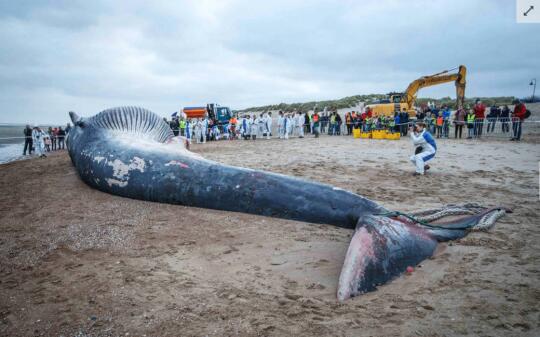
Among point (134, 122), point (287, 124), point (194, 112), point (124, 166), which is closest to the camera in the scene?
point (124, 166)

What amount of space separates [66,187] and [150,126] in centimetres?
212

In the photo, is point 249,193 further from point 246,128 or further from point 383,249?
point 246,128

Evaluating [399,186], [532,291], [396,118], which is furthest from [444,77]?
[532,291]

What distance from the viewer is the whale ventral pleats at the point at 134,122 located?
256 inches

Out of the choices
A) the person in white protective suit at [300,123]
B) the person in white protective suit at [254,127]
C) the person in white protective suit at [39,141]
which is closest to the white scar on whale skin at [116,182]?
the person in white protective suit at [39,141]

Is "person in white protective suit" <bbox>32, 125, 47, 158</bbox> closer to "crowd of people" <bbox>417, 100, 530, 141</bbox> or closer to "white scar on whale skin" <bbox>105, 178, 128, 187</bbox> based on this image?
"white scar on whale skin" <bbox>105, 178, 128, 187</bbox>

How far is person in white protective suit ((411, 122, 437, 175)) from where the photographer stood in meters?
8.13

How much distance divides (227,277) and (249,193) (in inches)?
50.4

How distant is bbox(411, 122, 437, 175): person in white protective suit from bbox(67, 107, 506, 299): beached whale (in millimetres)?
4204

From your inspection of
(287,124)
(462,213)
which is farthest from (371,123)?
(462,213)

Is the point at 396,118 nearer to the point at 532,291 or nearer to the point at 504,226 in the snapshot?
the point at 504,226

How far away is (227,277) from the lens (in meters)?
3.09

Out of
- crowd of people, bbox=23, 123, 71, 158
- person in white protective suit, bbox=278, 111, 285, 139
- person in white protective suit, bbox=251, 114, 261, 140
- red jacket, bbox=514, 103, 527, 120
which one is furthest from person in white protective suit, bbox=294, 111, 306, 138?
crowd of people, bbox=23, 123, 71, 158

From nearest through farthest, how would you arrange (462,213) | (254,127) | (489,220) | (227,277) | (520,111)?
(227,277), (489,220), (462,213), (520,111), (254,127)
